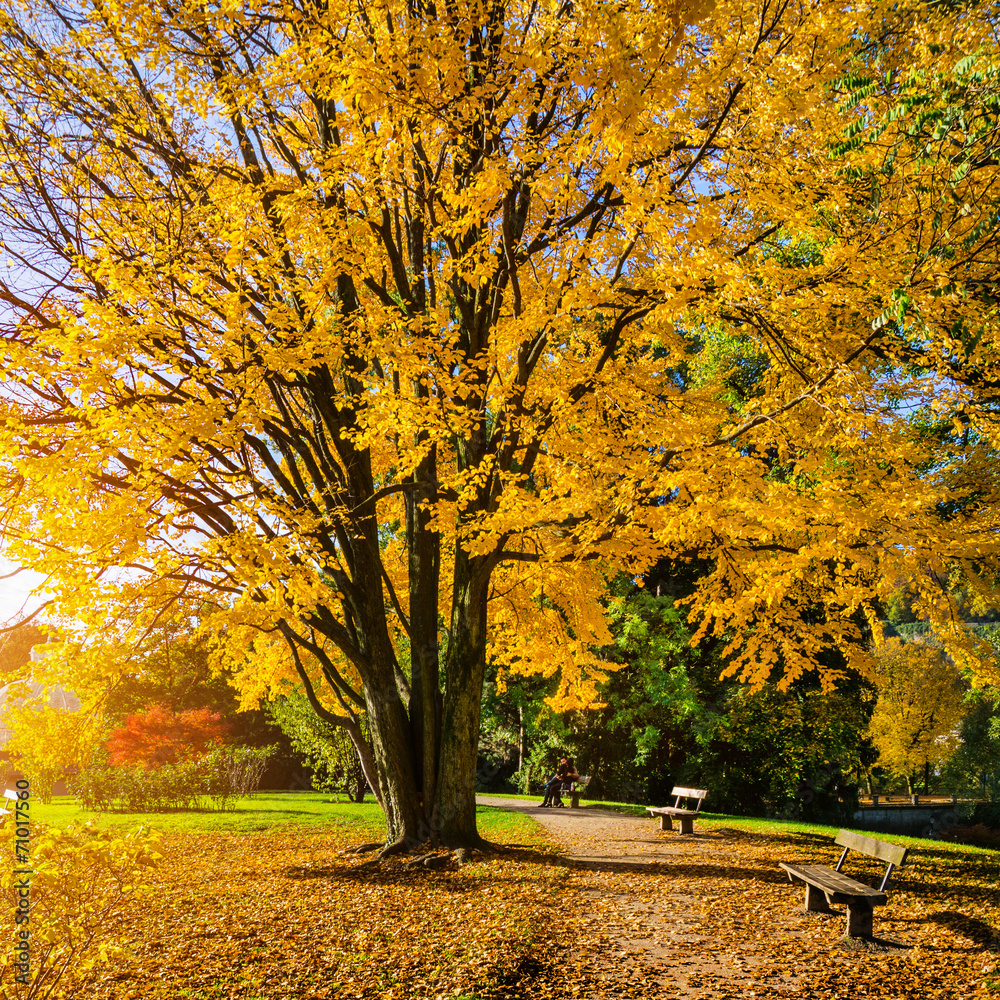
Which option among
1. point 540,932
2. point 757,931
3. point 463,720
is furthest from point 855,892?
point 463,720

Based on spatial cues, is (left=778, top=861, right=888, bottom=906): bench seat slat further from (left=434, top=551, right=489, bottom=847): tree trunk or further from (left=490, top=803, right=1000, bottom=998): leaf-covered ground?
(left=434, top=551, right=489, bottom=847): tree trunk

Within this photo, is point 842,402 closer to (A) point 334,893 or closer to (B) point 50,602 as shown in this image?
(A) point 334,893

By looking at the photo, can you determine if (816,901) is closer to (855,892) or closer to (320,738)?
(855,892)

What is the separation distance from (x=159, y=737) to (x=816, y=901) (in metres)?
15.5

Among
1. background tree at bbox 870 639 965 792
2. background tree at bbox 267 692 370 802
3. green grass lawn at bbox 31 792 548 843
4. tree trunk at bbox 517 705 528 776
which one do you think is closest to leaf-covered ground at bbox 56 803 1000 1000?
green grass lawn at bbox 31 792 548 843

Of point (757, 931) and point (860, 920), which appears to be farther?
point (757, 931)

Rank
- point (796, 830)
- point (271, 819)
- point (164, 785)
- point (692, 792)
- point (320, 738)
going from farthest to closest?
1. point (320, 738)
2. point (164, 785)
3. point (271, 819)
4. point (796, 830)
5. point (692, 792)

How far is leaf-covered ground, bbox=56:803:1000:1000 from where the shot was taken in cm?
450

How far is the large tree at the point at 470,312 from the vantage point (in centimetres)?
574

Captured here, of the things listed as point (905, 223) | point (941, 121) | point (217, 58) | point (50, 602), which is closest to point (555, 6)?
point (217, 58)

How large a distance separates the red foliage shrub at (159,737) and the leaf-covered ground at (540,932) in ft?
28.0

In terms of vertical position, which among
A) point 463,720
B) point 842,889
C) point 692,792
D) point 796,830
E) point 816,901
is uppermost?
point 463,720

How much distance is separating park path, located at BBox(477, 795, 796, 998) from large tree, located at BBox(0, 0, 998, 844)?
2.20 metres

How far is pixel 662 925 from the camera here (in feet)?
18.7
